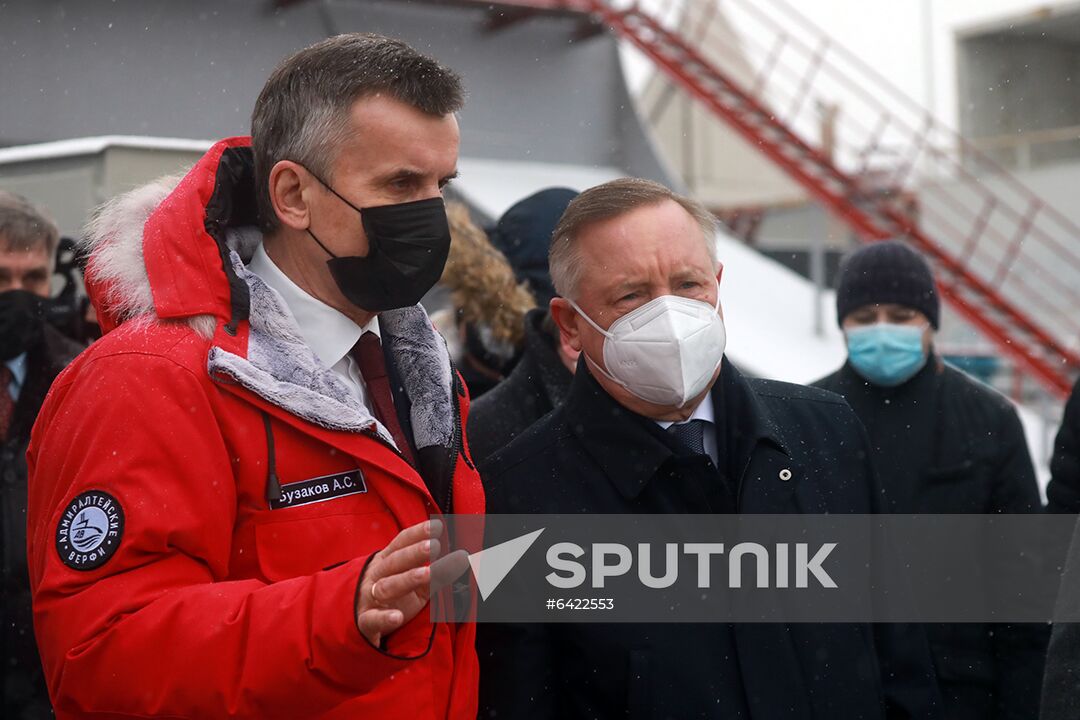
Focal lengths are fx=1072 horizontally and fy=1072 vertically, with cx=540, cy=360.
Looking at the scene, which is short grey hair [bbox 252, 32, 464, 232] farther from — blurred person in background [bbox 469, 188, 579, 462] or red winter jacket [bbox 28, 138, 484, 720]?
blurred person in background [bbox 469, 188, 579, 462]

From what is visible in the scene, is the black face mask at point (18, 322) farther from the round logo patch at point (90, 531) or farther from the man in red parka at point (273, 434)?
the round logo patch at point (90, 531)

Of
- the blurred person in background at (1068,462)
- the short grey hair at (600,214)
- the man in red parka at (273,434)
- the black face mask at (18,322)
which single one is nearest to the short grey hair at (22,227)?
the black face mask at (18,322)

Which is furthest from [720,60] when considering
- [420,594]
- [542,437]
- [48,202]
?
[420,594]

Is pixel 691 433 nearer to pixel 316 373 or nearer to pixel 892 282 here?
pixel 316 373

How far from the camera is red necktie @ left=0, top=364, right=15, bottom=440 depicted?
9.75 ft

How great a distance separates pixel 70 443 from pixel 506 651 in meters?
0.88

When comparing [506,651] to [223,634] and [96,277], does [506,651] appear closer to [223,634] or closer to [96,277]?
[223,634]

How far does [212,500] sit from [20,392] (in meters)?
1.70

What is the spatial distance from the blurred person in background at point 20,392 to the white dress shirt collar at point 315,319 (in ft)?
4.48

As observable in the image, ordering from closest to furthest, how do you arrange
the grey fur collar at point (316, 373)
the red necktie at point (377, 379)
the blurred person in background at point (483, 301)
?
the grey fur collar at point (316, 373), the red necktie at point (377, 379), the blurred person in background at point (483, 301)

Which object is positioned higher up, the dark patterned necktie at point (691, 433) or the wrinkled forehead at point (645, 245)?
the wrinkled forehead at point (645, 245)

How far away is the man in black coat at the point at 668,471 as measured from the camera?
195 cm

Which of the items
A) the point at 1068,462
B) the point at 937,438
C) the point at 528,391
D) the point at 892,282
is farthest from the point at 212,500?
the point at 892,282

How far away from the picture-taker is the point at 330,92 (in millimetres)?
1791
